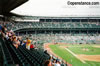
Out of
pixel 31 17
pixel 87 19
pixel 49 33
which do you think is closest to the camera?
pixel 49 33

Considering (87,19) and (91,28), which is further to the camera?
(87,19)

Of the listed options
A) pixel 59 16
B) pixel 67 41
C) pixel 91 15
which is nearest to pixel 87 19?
pixel 91 15

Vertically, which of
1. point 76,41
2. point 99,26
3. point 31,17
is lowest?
point 76,41

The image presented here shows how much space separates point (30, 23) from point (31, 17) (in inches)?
223

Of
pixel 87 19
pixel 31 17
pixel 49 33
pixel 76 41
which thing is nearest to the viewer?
pixel 76 41

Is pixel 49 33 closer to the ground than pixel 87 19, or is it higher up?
closer to the ground

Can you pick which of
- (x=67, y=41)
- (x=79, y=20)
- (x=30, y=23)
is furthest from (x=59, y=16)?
(x=67, y=41)

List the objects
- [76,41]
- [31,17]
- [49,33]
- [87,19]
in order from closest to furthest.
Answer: [76,41] < [49,33] < [31,17] < [87,19]

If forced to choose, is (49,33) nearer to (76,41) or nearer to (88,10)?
(76,41)

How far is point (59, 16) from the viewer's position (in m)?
68.9

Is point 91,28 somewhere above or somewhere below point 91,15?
below

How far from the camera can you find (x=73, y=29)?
61125mm

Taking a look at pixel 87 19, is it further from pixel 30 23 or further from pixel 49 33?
pixel 30 23

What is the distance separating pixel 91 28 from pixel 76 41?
Answer: 16794 mm
